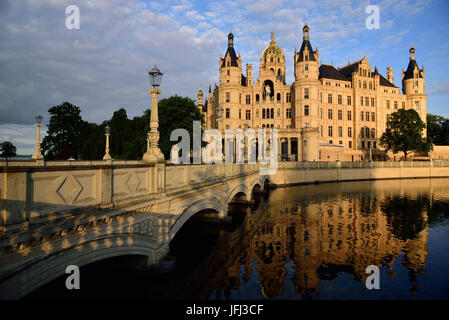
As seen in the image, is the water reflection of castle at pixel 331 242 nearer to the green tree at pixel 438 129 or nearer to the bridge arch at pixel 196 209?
the bridge arch at pixel 196 209

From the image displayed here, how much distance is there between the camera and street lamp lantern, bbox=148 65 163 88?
1034 cm

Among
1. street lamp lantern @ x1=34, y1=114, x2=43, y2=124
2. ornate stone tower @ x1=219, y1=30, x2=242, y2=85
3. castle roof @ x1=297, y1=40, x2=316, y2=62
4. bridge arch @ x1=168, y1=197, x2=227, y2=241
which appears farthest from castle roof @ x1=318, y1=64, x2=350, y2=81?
street lamp lantern @ x1=34, y1=114, x2=43, y2=124

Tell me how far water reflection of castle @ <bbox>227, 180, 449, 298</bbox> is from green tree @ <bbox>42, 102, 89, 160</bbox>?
42609mm

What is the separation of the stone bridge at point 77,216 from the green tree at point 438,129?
110876 millimetres

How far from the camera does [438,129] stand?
94.0 meters

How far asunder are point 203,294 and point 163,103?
105ft

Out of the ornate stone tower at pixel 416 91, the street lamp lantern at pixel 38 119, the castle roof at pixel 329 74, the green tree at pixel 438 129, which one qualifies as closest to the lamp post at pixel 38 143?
the street lamp lantern at pixel 38 119

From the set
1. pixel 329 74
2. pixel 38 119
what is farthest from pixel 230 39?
pixel 38 119

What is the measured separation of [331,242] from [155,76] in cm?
1418

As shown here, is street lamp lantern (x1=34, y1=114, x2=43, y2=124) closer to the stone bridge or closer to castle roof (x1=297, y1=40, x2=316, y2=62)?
the stone bridge

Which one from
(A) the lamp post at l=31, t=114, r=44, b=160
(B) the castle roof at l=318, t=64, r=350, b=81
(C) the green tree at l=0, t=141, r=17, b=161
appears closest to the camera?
(A) the lamp post at l=31, t=114, r=44, b=160

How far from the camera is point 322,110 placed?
71.9 metres
